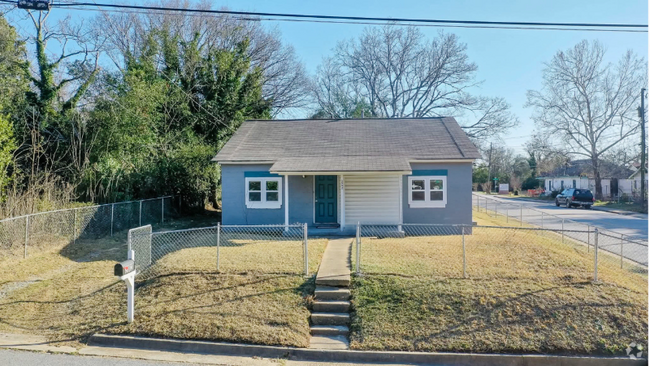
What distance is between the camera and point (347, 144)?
1587 centimetres

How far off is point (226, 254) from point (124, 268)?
3.27m

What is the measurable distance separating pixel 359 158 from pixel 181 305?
8.97 m

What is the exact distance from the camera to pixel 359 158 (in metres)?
14.2

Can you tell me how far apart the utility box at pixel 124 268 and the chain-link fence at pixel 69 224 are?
5641 mm

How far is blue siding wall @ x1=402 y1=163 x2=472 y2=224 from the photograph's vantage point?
13.6 metres

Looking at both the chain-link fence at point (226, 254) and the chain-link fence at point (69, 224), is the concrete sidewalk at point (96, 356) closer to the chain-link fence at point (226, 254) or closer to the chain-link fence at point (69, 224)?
the chain-link fence at point (226, 254)

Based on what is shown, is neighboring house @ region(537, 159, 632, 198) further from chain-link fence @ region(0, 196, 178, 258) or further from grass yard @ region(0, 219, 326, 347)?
chain-link fence @ region(0, 196, 178, 258)

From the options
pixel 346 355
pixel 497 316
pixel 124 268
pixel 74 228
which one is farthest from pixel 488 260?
pixel 74 228

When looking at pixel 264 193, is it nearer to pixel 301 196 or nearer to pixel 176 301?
pixel 301 196

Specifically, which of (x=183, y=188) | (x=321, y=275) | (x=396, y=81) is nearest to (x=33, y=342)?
(x=321, y=275)

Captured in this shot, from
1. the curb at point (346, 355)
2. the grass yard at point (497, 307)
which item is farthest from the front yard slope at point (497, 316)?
the curb at point (346, 355)

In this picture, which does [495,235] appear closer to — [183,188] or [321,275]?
[321,275]

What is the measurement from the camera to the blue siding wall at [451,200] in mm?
13617

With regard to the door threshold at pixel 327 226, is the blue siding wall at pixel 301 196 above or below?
above
